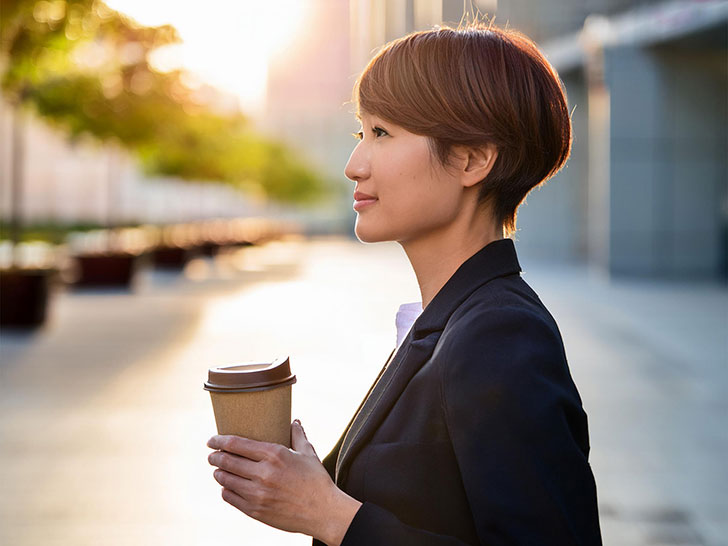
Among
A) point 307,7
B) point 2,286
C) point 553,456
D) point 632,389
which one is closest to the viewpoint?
point 553,456

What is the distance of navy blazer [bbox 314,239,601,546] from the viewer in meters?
1.27

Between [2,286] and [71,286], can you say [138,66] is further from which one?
[2,286]

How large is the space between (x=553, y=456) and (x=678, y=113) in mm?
21023

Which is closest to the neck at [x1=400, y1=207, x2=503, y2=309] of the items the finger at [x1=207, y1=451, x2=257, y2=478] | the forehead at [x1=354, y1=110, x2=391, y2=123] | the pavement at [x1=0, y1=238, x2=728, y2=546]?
the forehead at [x1=354, y1=110, x2=391, y2=123]

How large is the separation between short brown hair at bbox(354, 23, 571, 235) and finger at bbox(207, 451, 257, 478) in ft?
1.93

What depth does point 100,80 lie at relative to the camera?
53.7ft

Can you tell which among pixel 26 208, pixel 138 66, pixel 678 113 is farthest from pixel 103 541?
pixel 26 208

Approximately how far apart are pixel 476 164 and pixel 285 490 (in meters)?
0.62

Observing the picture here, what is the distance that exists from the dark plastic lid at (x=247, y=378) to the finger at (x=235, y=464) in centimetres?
11

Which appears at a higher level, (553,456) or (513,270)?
(513,270)

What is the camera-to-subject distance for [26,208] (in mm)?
53656

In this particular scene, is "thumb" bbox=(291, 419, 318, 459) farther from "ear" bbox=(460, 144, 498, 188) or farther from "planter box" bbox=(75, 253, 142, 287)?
"planter box" bbox=(75, 253, 142, 287)

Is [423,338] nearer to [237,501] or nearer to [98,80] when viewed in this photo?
[237,501]

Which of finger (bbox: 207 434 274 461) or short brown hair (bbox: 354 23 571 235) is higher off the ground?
short brown hair (bbox: 354 23 571 235)
